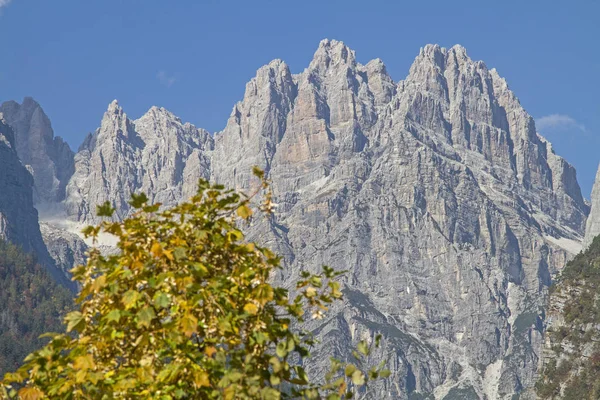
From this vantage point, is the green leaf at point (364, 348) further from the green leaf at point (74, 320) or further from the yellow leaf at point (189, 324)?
Result: the green leaf at point (74, 320)

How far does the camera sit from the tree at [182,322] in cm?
1145

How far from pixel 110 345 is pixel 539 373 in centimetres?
17525

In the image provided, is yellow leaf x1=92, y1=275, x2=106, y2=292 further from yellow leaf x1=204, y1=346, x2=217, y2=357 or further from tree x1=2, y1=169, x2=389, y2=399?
yellow leaf x1=204, y1=346, x2=217, y2=357

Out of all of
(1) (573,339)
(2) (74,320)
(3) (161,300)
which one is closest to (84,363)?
(2) (74,320)

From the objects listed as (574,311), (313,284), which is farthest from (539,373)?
(313,284)

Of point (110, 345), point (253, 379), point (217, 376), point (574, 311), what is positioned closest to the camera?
point (253, 379)

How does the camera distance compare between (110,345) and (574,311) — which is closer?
(110,345)

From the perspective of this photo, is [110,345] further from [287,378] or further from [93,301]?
[287,378]

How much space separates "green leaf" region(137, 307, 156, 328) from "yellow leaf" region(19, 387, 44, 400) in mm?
1656

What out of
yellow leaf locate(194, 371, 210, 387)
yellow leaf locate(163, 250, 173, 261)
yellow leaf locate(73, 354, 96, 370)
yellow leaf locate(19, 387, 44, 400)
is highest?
yellow leaf locate(163, 250, 173, 261)

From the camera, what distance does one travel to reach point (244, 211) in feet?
43.5

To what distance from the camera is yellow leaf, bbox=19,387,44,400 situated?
11938 millimetres

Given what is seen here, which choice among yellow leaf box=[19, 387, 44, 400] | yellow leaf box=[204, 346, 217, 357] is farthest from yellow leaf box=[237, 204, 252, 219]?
yellow leaf box=[19, 387, 44, 400]

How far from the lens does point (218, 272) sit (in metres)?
13.0
